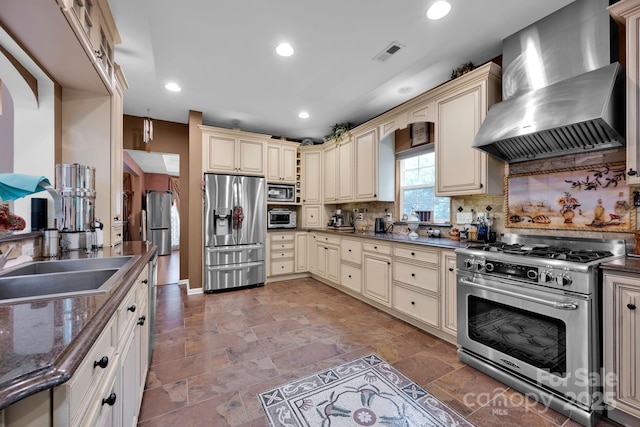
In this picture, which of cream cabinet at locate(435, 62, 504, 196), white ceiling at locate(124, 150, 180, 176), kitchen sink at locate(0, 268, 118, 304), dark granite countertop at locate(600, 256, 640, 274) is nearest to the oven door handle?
dark granite countertop at locate(600, 256, 640, 274)

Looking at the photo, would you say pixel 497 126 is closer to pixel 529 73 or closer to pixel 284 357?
pixel 529 73

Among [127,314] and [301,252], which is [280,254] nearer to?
[301,252]

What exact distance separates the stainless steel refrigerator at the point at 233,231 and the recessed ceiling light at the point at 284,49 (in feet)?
6.93

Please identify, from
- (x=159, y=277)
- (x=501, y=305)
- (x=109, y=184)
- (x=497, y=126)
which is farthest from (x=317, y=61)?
(x=159, y=277)

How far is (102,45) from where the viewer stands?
2.02 m

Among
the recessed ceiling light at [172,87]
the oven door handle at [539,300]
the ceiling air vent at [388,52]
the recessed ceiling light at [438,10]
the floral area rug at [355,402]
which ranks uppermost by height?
the recessed ceiling light at [172,87]

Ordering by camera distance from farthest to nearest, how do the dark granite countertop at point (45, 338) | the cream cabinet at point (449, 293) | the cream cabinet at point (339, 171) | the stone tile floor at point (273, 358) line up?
the cream cabinet at point (339, 171)
the cream cabinet at point (449, 293)
the stone tile floor at point (273, 358)
the dark granite countertop at point (45, 338)

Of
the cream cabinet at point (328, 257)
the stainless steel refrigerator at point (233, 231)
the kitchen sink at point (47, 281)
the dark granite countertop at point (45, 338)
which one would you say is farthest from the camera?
the cream cabinet at point (328, 257)

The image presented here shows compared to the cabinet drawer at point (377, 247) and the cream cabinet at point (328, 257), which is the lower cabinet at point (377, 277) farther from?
the cream cabinet at point (328, 257)

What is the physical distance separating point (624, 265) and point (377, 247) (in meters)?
2.06

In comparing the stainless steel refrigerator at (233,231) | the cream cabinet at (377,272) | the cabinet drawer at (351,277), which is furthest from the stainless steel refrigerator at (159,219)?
the cream cabinet at (377,272)

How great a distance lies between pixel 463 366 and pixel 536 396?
18.6 inches

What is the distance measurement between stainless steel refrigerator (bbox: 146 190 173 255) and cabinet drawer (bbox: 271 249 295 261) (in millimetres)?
4982

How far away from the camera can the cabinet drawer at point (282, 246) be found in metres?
4.56
